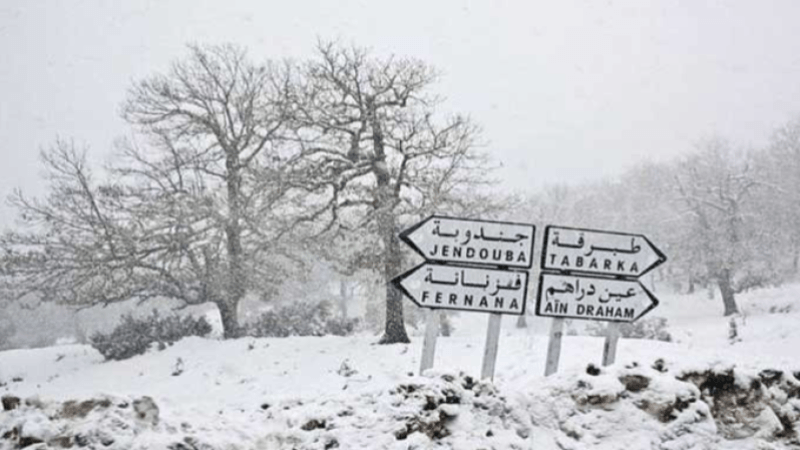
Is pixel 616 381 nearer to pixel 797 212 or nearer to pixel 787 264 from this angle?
pixel 797 212

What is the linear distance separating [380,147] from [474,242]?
11.3 metres

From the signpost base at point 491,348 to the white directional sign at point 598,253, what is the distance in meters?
0.93

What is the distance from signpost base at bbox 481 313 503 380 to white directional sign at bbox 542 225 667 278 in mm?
931

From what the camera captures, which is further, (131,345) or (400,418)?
(131,345)

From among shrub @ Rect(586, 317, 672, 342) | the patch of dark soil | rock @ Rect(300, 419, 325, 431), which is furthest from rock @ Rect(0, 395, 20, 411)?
shrub @ Rect(586, 317, 672, 342)

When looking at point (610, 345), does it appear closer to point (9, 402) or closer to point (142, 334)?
point (9, 402)

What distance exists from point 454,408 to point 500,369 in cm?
684

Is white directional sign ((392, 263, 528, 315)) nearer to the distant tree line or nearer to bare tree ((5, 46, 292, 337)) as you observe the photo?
bare tree ((5, 46, 292, 337))

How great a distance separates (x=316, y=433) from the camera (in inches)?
190

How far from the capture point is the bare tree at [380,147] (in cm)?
1680

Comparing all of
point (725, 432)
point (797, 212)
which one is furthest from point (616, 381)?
point (797, 212)

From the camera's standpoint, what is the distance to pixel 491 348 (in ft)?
21.7

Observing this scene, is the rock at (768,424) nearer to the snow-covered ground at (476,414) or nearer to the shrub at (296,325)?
the snow-covered ground at (476,414)

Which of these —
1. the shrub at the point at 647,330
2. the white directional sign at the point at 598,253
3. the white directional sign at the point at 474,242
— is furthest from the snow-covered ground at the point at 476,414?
the shrub at the point at 647,330
